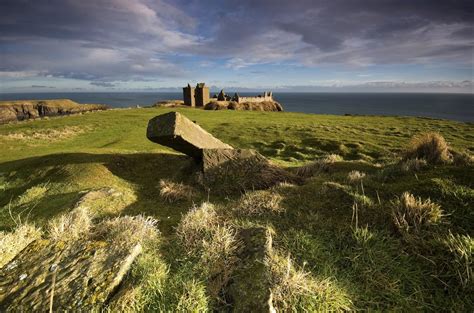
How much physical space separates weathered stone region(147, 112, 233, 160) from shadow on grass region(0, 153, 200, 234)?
1.13 metres

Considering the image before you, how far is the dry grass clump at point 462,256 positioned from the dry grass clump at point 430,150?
549 cm

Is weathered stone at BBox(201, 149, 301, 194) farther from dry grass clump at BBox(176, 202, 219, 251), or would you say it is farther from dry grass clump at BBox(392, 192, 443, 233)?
dry grass clump at BBox(392, 192, 443, 233)

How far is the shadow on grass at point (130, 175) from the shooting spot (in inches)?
300

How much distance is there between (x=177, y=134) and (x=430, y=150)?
9.28 meters

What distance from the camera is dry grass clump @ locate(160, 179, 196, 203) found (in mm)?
8617

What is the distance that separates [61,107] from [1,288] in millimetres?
173155

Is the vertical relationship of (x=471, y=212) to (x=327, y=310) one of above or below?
above

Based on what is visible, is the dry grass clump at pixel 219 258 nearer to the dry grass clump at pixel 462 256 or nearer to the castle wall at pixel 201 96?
the dry grass clump at pixel 462 256

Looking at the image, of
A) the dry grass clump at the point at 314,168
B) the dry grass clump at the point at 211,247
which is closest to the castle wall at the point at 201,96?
the dry grass clump at the point at 314,168

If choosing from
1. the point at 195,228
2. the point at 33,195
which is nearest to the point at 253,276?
the point at 195,228

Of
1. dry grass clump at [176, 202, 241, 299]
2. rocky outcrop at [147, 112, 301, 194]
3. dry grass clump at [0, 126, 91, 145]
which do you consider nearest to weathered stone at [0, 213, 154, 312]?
dry grass clump at [176, 202, 241, 299]

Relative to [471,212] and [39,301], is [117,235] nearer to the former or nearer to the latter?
[39,301]

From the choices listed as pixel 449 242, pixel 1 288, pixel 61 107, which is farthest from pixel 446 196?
pixel 61 107

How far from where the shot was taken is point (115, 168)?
11828 mm
